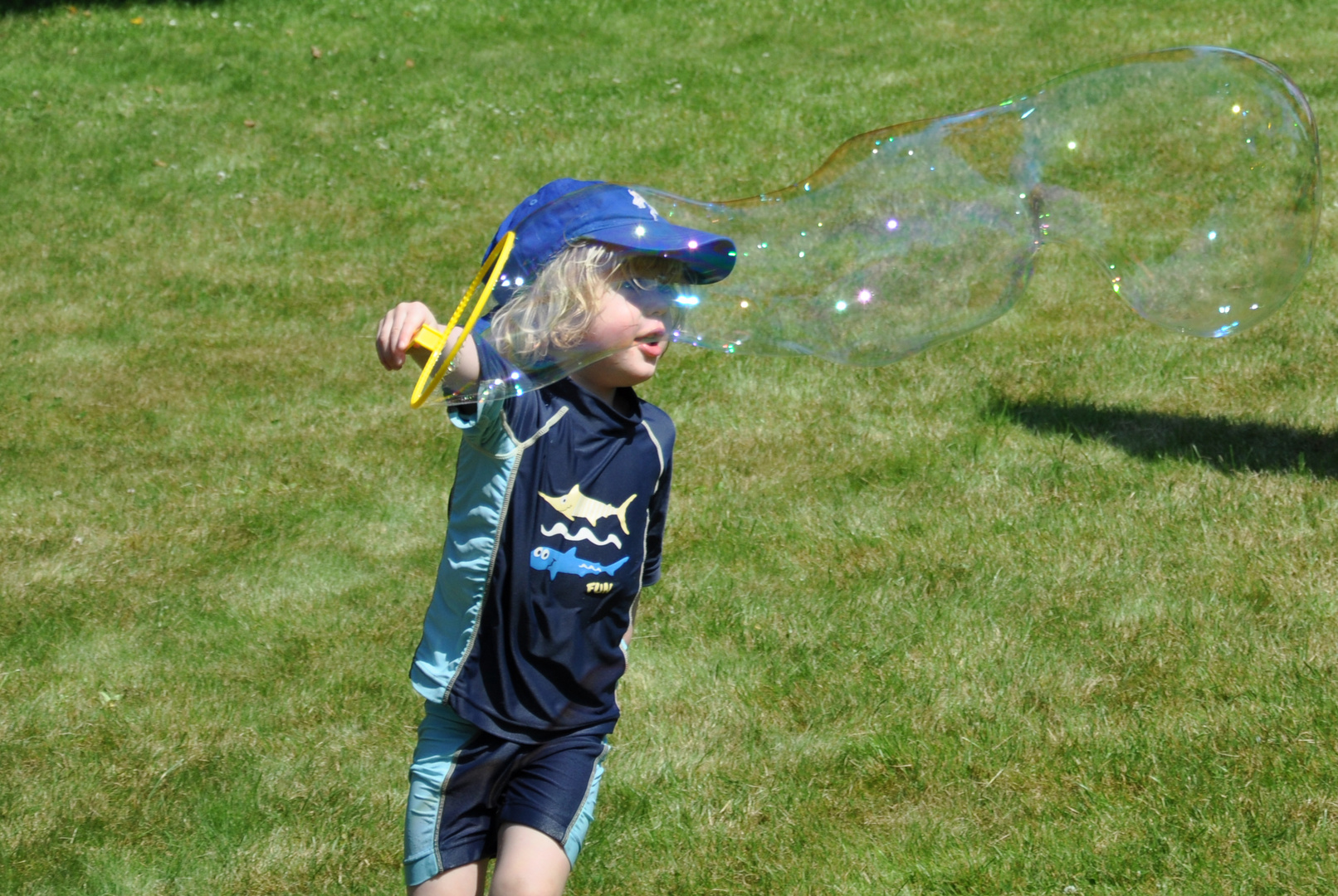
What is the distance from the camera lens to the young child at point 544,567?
268 centimetres

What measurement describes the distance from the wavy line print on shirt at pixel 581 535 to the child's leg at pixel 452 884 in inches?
27.6

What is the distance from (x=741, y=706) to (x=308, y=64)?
416 inches

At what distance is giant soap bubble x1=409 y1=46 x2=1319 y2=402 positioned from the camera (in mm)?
3383

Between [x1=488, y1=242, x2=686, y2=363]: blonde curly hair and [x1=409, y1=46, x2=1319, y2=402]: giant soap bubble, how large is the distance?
73 cm

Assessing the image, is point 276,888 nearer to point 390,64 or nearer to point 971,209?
point 971,209

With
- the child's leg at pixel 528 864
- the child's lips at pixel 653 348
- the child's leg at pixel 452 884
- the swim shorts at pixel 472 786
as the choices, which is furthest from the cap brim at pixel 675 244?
the child's leg at pixel 452 884

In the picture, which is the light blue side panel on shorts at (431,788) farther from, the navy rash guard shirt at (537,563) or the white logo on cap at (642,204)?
the white logo on cap at (642,204)

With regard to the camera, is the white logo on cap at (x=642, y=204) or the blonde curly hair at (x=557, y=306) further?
the white logo on cap at (x=642, y=204)

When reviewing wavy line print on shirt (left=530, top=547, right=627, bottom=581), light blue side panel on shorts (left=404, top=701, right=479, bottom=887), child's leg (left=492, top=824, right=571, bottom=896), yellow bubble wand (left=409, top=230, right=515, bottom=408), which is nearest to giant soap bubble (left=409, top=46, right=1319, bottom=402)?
wavy line print on shirt (left=530, top=547, right=627, bottom=581)

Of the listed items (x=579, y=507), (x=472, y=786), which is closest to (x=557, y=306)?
(x=579, y=507)

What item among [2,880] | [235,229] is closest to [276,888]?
[2,880]

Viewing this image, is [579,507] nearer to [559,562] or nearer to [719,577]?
[559,562]

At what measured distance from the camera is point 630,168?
10.3 m

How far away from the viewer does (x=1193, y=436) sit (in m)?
5.89
